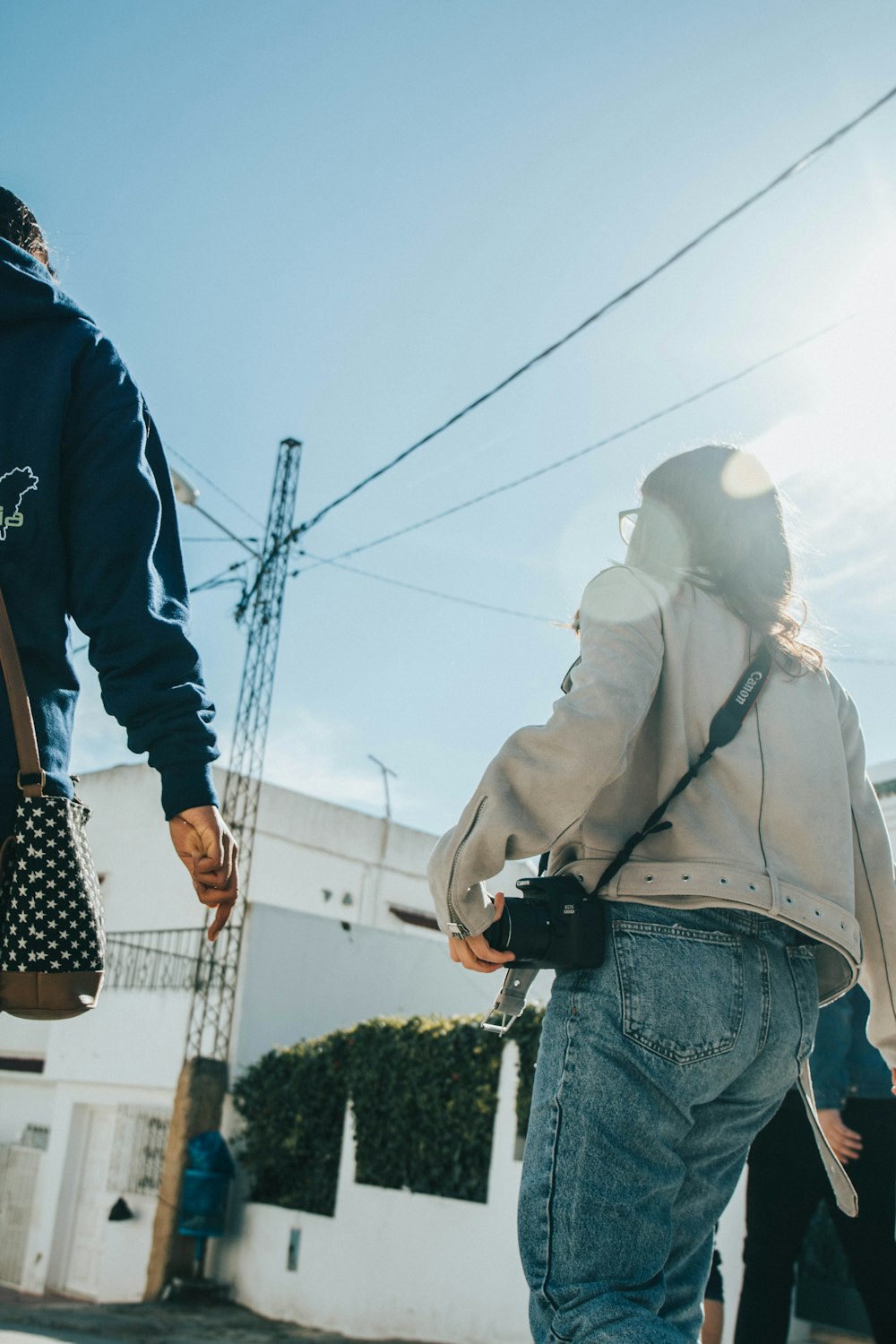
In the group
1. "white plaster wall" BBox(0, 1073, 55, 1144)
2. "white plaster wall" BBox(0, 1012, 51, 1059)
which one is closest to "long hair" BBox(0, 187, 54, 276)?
"white plaster wall" BBox(0, 1073, 55, 1144)

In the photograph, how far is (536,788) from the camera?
1.79 metres

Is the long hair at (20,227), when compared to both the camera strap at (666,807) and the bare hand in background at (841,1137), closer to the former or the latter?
the camera strap at (666,807)

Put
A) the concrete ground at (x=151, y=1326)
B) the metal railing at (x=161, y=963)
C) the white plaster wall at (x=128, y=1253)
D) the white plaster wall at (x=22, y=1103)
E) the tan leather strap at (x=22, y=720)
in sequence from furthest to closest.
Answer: the white plaster wall at (x=22, y=1103) → the metal railing at (x=161, y=963) → the white plaster wall at (x=128, y=1253) → the concrete ground at (x=151, y=1326) → the tan leather strap at (x=22, y=720)

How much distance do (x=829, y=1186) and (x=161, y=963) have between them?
46.3ft

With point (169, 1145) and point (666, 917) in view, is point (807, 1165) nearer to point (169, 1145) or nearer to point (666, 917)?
point (666, 917)

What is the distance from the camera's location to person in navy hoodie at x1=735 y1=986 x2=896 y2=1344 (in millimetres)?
3115

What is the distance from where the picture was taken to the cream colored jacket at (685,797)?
1.80 metres

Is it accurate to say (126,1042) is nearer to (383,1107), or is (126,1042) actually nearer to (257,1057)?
(257,1057)

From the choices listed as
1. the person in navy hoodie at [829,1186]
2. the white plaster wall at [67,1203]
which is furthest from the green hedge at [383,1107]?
the person in navy hoodie at [829,1186]

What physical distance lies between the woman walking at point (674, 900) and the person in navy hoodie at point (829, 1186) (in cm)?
129

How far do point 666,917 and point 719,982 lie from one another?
0.40ft

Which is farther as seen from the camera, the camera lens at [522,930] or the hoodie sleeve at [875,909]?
the hoodie sleeve at [875,909]

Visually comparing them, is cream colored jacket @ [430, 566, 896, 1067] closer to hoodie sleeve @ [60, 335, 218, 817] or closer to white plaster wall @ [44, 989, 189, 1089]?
hoodie sleeve @ [60, 335, 218, 817]

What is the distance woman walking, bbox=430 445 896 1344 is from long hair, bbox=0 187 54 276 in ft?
3.72
